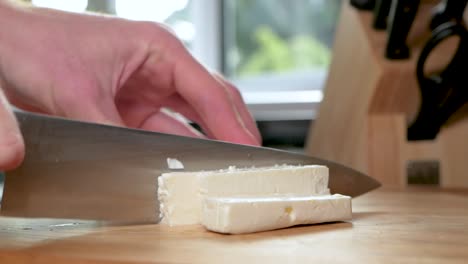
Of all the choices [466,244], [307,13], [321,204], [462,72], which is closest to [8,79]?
[321,204]

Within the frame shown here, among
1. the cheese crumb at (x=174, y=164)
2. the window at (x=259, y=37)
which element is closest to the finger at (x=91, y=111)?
the cheese crumb at (x=174, y=164)

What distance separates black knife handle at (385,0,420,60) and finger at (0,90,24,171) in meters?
0.74

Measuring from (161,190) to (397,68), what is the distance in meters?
0.60

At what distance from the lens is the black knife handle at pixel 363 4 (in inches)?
52.6

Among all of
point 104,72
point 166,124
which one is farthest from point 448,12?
point 104,72

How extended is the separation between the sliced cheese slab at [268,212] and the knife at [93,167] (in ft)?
0.31

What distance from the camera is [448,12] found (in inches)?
47.1

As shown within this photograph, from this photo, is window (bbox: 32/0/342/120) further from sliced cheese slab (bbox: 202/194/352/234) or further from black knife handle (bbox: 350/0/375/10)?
sliced cheese slab (bbox: 202/194/352/234)

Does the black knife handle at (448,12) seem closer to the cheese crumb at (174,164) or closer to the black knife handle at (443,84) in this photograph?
the black knife handle at (443,84)

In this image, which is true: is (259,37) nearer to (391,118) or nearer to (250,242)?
(391,118)

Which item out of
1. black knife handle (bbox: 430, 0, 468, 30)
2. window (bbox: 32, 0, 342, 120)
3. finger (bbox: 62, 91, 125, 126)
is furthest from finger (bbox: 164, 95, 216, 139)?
window (bbox: 32, 0, 342, 120)

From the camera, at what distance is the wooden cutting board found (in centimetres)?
56

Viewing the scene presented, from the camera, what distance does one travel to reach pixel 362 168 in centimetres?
129

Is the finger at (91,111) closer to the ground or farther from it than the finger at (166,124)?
farther from it
